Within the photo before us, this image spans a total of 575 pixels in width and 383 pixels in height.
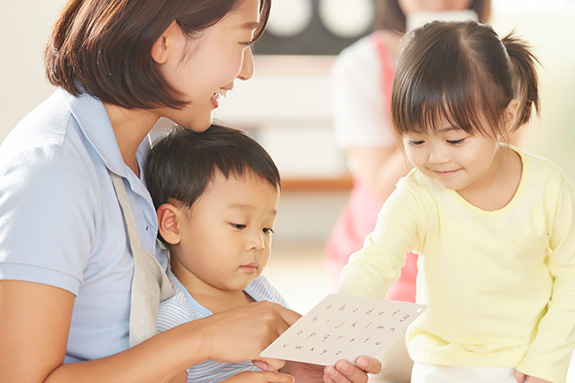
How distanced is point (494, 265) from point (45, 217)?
71 centimetres

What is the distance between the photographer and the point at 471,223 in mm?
1198

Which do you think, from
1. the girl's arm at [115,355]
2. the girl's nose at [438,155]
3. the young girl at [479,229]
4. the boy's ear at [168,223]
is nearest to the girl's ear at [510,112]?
the young girl at [479,229]

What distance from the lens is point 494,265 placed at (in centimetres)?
120

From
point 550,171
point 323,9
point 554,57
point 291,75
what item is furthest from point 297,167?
point 550,171

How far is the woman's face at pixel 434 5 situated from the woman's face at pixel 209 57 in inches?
35.9

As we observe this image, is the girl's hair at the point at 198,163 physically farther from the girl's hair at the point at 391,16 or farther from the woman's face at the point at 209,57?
the girl's hair at the point at 391,16

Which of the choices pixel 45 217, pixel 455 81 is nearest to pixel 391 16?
pixel 455 81

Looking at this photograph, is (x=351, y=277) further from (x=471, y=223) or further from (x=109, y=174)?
(x=109, y=174)

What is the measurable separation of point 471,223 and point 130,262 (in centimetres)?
56

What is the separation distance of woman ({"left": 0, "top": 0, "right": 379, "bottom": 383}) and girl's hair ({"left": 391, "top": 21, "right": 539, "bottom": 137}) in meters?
0.27

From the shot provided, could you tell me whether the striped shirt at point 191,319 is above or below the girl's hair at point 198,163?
below

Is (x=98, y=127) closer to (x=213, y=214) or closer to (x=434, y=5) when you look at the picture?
(x=213, y=214)

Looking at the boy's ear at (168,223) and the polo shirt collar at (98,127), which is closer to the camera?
the polo shirt collar at (98,127)

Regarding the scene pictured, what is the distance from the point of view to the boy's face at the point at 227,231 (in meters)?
1.26
